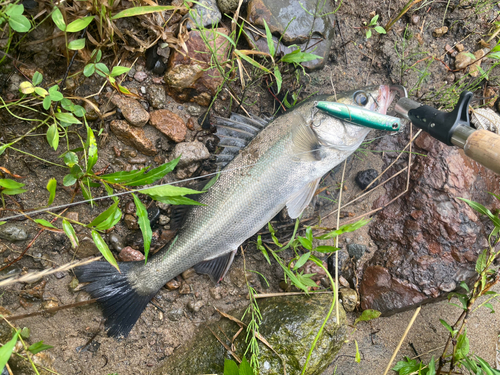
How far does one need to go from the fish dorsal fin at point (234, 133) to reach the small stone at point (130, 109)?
0.70 meters

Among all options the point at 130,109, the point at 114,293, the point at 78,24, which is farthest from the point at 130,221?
the point at 78,24

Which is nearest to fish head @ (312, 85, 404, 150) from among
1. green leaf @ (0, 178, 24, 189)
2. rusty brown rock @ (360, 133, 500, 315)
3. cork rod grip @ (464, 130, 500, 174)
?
rusty brown rock @ (360, 133, 500, 315)

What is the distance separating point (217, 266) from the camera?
3244 millimetres

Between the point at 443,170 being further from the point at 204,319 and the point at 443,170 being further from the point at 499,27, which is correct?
the point at 204,319

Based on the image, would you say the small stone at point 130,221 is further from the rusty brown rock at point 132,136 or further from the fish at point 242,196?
the rusty brown rock at point 132,136

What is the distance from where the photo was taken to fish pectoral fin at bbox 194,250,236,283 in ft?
10.6

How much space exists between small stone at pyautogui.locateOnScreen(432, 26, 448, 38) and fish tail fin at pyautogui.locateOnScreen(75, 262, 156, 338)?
12.8 ft

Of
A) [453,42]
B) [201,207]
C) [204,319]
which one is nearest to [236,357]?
[204,319]

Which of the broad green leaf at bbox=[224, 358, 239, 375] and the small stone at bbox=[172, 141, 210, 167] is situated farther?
the small stone at bbox=[172, 141, 210, 167]

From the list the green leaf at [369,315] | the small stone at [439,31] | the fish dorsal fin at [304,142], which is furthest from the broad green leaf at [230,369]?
the small stone at [439,31]

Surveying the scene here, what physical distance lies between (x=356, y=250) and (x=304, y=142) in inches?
50.3

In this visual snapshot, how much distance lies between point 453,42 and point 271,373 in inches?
151

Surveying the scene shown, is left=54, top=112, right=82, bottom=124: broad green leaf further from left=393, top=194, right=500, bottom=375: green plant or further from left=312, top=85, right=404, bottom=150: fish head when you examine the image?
left=393, top=194, right=500, bottom=375: green plant

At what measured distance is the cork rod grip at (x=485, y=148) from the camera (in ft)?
7.16
